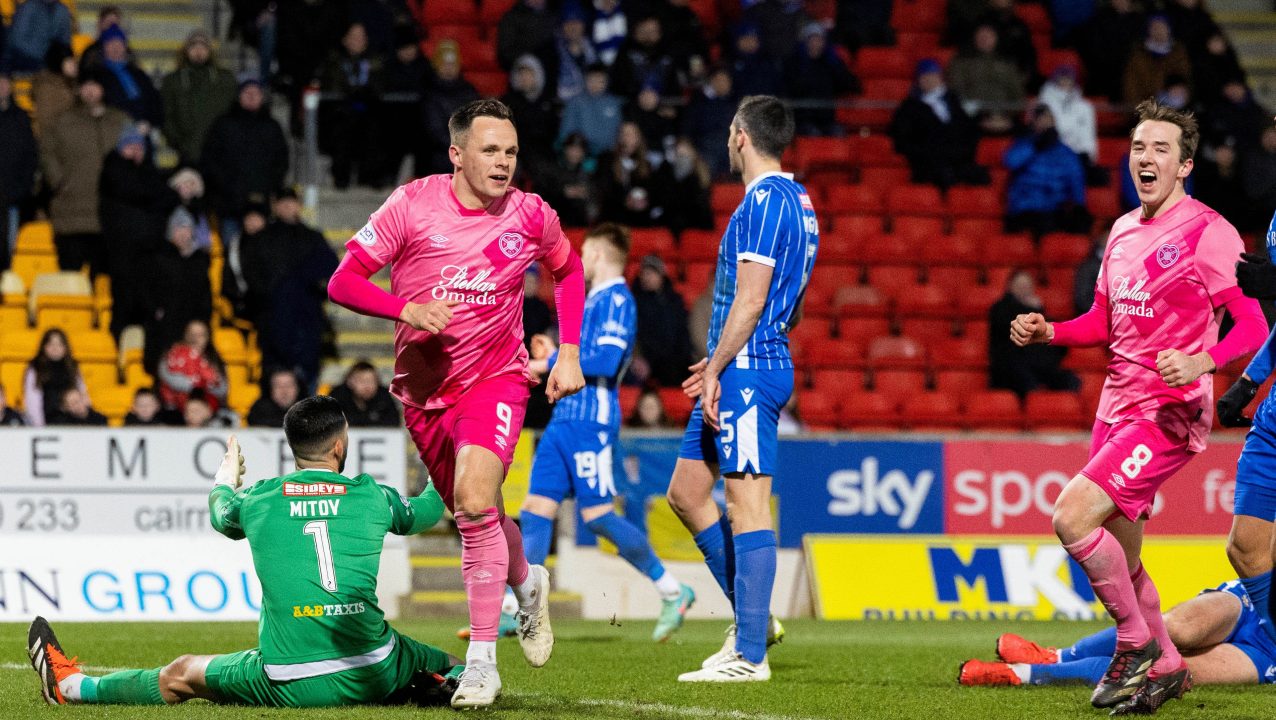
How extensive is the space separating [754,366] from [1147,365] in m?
1.65

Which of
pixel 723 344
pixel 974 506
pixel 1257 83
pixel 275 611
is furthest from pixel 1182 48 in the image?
pixel 275 611

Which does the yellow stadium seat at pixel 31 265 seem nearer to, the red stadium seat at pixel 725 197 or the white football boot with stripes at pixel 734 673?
the red stadium seat at pixel 725 197

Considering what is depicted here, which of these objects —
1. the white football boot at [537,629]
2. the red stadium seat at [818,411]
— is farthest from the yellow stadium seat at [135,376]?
the white football boot at [537,629]

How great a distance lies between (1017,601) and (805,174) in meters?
6.72

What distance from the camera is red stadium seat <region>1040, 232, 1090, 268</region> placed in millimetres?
18062

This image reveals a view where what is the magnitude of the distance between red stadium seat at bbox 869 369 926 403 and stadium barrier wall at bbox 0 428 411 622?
17.9 ft

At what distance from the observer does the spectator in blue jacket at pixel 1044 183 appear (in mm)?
18000

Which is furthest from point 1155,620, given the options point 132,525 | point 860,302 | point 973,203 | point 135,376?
point 973,203

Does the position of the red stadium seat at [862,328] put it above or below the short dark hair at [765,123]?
below

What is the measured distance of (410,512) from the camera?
21.0 feet

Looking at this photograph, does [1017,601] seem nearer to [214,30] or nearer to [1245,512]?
[1245,512]

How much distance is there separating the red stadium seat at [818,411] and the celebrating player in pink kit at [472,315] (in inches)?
367

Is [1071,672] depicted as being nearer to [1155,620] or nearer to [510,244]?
[1155,620]

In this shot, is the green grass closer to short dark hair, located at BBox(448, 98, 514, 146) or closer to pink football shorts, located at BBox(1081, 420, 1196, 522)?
pink football shorts, located at BBox(1081, 420, 1196, 522)
